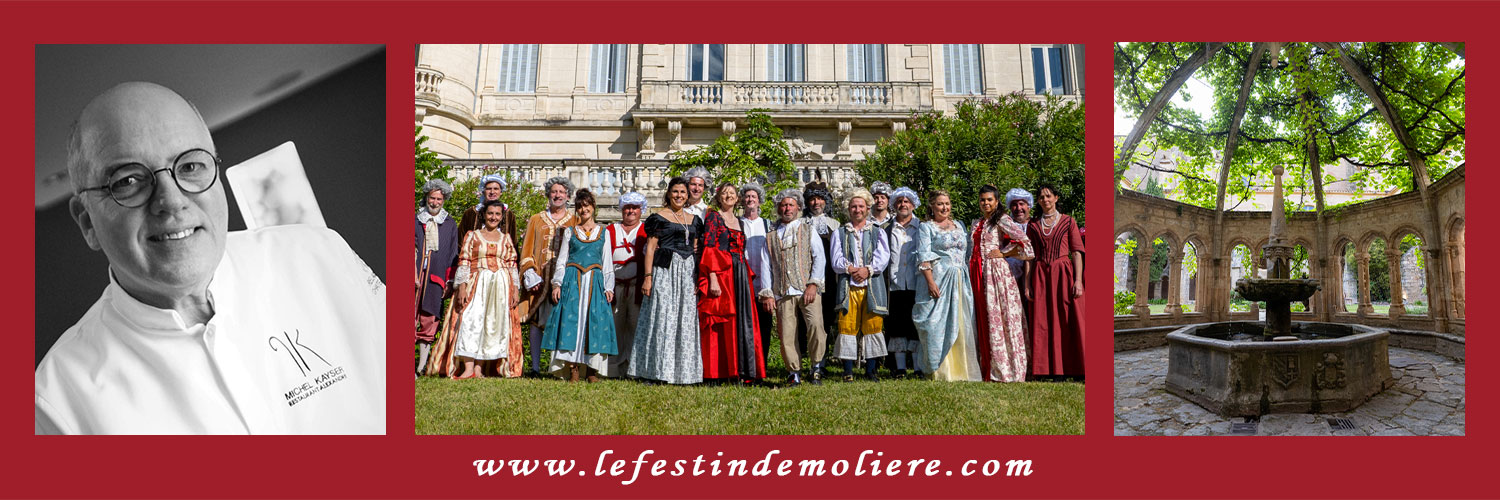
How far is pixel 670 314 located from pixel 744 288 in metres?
0.53

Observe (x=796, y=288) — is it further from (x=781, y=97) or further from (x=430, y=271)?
(x=781, y=97)

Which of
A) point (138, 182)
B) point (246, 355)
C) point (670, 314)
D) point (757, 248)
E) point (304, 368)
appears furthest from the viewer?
point (757, 248)

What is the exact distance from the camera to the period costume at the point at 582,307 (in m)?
5.29

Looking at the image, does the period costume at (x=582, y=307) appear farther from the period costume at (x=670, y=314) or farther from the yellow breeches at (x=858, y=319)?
the yellow breeches at (x=858, y=319)

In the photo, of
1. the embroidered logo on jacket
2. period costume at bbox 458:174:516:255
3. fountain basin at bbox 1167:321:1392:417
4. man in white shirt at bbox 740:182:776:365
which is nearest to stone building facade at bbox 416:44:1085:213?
man in white shirt at bbox 740:182:776:365

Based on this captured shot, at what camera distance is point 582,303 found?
17.5ft

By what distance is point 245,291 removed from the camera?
439 cm

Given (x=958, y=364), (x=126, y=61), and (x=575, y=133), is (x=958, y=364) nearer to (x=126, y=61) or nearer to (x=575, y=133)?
(x=126, y=61)

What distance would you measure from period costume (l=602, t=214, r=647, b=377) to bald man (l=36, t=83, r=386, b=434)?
1.88 meters

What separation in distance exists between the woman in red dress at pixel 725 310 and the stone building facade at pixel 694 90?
4.65 meters

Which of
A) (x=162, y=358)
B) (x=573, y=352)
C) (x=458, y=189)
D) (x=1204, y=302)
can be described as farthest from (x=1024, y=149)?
(x=162, y=358)

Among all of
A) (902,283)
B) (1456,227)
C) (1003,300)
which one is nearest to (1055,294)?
(1003,300)

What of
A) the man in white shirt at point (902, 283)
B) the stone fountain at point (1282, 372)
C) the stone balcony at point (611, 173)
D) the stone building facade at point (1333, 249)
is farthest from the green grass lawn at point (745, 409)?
the stone balcony at point (611, 173)

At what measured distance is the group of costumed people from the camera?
5242 millimetres
